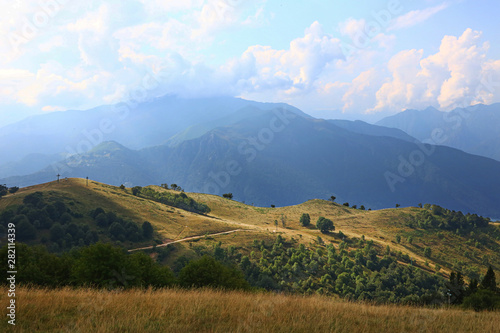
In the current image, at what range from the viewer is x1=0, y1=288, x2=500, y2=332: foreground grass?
9.34 m

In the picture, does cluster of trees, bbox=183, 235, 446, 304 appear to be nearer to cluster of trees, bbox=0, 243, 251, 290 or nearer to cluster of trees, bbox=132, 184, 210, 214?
cluster of trees, bbox=0, 243, 251, 290

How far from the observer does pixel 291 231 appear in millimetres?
96250

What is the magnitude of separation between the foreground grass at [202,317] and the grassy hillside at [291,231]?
5391cm

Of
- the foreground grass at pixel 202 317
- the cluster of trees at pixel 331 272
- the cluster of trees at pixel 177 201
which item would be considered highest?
the cluster of trees at pixel 177 201

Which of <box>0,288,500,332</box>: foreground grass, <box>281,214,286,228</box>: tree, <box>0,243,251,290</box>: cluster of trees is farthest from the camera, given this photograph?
<box>281,214,286,228</box>: tree

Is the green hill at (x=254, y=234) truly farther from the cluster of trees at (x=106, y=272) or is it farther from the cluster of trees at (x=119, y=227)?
the cluster of trees at (x=106, y=272)

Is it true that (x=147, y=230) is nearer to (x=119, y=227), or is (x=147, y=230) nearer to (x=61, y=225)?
(x=119, y=227)

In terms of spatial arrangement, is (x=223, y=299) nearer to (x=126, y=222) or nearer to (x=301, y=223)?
(x=126, y=222)

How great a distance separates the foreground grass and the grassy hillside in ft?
177

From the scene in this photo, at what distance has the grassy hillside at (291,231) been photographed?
3100 inches

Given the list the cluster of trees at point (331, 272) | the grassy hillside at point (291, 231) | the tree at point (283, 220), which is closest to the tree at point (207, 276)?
the cluster of trees at point (331, 272)

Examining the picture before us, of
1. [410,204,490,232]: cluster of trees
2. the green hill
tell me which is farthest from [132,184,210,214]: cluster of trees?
[410,204,490,232]: cluster of trees

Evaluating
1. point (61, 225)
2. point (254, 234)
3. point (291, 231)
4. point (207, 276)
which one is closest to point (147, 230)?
point (61, 225)

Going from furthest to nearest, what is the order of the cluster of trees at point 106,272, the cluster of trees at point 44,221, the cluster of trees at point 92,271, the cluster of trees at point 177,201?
the cluster of trees at point 177,201, the cluster of trees at point 44,221, the cluster of trees at point 106,272, the cluster of trees at point 92,271
